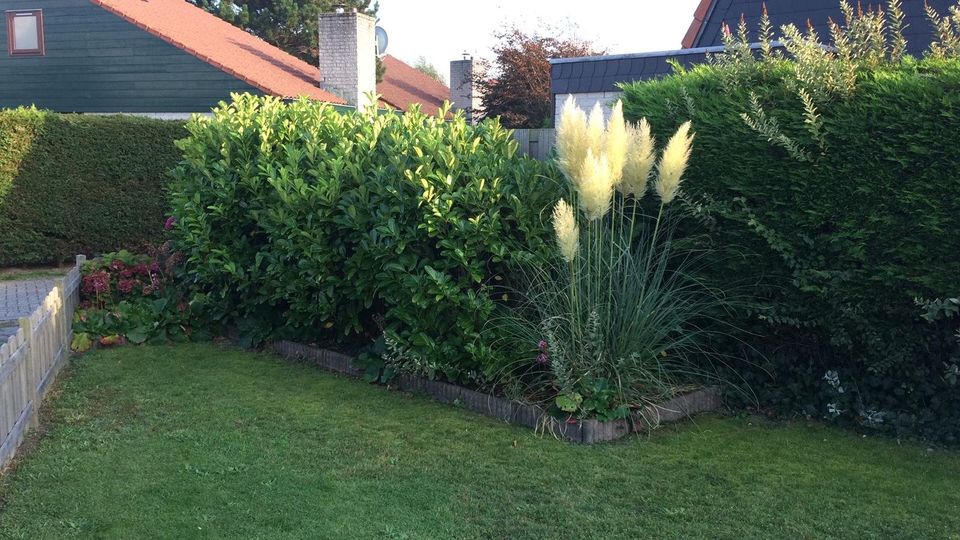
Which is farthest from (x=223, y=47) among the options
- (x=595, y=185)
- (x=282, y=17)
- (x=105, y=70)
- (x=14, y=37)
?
→ (x=595, y=185)

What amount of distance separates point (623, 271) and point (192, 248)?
4501 millimetres

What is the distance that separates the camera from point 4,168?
40.9 feet

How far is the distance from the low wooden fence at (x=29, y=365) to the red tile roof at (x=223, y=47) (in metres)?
10.4

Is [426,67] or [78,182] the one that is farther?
[426,67]

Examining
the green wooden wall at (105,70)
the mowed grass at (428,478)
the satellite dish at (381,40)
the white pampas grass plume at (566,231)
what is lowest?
the mowed grass at (428,478)

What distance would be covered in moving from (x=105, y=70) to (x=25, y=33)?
2.67 metres

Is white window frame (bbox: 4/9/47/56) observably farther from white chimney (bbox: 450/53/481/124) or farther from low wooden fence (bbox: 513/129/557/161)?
low wooden fence (bbox: 513/129/557/161)

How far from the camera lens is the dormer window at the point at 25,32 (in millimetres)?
21016

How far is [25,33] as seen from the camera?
69.7 ft

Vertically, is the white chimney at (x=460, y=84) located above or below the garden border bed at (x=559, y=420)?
above

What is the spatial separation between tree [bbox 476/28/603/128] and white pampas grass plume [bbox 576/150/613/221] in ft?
61.7

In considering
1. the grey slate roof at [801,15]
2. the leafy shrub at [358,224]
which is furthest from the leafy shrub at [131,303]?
the grey slate roof at [801,15]

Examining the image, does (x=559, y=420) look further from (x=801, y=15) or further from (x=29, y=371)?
(x=801, y=15)

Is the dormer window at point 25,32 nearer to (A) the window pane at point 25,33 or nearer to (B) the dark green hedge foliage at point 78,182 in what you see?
(A) the window pane at point 25,33
